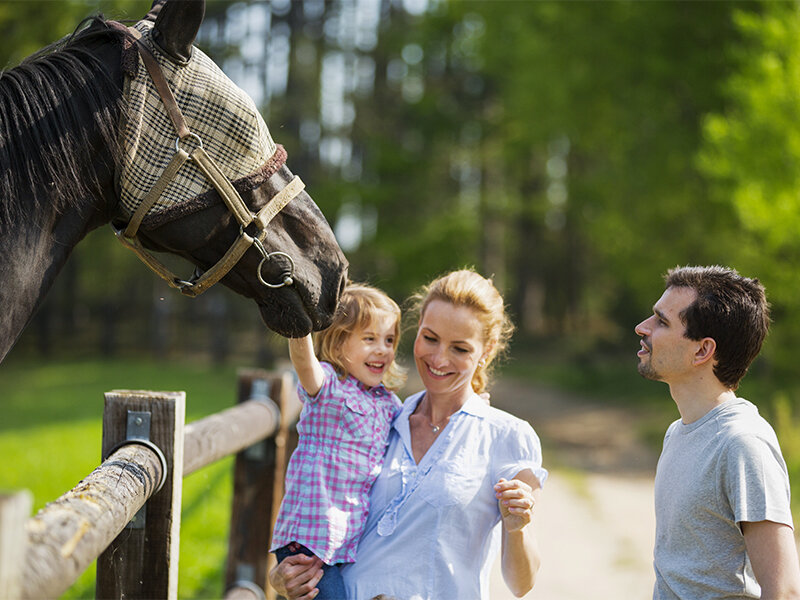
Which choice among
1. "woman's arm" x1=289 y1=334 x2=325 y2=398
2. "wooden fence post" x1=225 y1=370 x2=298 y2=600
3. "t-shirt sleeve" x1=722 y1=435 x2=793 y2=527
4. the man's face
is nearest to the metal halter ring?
"woman's arm" x1=289 y1=334 x2=325 y2=398

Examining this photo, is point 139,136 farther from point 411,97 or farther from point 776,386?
point 411,97

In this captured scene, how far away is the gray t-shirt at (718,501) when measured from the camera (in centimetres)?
183

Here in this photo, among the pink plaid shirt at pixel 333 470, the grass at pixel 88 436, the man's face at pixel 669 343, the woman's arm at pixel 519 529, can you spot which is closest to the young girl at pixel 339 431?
the pink plaid shirt at pixel 333 470

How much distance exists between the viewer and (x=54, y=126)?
1876mm

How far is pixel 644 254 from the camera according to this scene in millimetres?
12016

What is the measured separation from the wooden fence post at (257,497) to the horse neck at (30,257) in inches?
72.9

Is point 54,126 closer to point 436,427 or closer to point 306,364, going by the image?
point 306,364

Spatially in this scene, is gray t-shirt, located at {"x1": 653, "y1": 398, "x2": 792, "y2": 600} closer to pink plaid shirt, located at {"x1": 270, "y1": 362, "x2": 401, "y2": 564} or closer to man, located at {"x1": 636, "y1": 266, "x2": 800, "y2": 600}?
man, located at {"x1": 636, "y1": 266, "x2": 800, "y2": 600}

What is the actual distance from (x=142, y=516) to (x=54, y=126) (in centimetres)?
102

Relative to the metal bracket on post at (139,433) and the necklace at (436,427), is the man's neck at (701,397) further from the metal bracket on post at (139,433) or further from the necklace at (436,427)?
the metal bracket on post at (139,433)

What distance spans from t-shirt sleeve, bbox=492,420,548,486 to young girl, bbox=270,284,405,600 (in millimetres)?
339

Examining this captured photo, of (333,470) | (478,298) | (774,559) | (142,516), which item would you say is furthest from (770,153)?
(142,516)

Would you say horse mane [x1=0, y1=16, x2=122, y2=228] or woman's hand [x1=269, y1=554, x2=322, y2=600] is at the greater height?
horse mane [x1=0, y1=16, x2=122, y2=228]

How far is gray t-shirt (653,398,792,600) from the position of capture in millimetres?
1835
